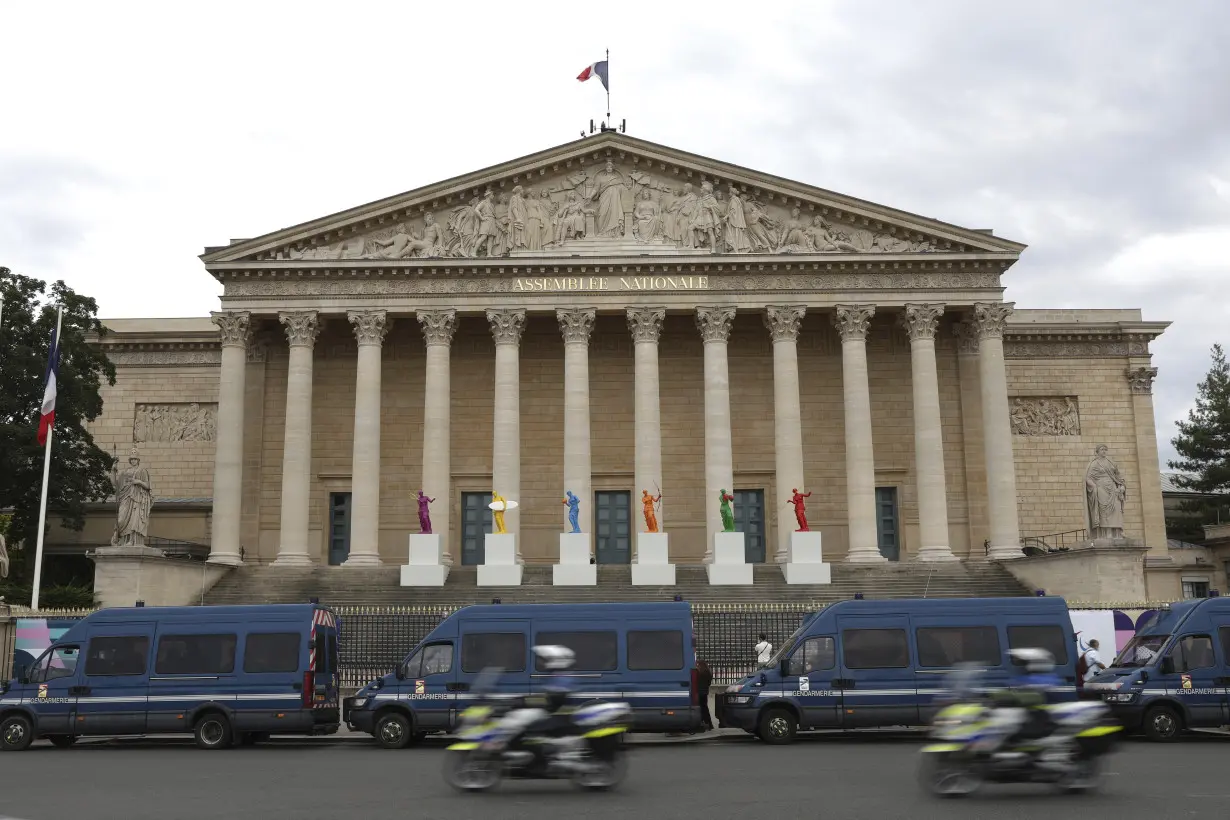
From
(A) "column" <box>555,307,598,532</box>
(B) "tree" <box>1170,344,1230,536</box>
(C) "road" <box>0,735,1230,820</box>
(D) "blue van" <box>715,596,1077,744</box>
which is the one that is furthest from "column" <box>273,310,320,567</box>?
(B) "tree" <box>1170,344,1230,536</box>

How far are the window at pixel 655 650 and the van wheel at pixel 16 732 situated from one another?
10.4 metres

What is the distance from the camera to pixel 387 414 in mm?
44531

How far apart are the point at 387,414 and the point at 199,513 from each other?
29.4ft

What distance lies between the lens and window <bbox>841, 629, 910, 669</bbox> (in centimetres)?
2033

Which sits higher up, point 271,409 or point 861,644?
point 271,409

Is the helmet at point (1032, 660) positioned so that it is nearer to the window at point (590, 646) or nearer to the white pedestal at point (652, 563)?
the window at point (590, 646)

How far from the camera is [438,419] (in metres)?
40.5

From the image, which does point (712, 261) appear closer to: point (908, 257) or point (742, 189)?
point (742, 189)

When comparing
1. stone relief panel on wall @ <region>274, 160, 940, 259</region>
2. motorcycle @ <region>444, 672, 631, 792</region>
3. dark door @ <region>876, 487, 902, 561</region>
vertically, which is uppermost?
stone relief panel on wall @ <region>274, 160, 940, 259</region>

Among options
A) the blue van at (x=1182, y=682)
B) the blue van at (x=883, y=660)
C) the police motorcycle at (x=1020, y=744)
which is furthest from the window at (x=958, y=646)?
the police motorcycle at (x=1020, y=744)

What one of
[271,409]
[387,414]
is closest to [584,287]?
[387,414]

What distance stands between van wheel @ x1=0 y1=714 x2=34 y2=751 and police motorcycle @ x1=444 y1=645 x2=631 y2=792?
10498 mm

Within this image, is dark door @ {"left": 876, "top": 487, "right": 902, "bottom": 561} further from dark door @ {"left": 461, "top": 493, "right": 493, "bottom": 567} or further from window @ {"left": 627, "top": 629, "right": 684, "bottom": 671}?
window @ {"left": 627, "top": 629, "right": 684, "bottom": 671}

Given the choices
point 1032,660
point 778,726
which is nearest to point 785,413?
point 778,726
